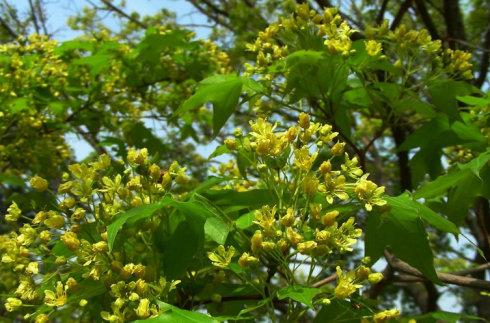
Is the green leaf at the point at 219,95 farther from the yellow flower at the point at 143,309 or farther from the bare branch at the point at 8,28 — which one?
the bare branch at the point at 8,28

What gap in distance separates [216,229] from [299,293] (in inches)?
10.4

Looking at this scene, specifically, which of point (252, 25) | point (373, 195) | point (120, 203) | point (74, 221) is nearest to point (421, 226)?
point (373, 195)

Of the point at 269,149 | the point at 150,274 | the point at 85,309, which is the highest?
the point at 269,149

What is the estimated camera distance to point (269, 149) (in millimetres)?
1544

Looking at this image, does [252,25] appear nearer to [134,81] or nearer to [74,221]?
[134,81]

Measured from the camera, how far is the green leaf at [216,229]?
1438 millimetres

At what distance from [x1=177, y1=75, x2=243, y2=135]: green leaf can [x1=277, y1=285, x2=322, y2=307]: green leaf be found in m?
0.83

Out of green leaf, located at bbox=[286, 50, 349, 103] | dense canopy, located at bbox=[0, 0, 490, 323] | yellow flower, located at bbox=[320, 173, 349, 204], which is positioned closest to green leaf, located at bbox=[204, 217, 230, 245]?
dense canopy, located at bbox=[0, 0, 490, 323]

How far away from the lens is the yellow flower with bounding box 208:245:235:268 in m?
1.44

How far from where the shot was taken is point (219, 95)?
2.09 meters

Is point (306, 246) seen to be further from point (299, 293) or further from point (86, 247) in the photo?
point (86, 247)

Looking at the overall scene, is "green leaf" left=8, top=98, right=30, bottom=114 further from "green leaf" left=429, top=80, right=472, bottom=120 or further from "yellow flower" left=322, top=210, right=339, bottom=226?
"yellow flower" left=322, top=210, right=339, bottom=226

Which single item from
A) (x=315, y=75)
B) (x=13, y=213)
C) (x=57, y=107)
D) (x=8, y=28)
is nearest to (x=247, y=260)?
(x=13, y=213)

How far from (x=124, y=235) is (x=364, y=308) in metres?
0.63
